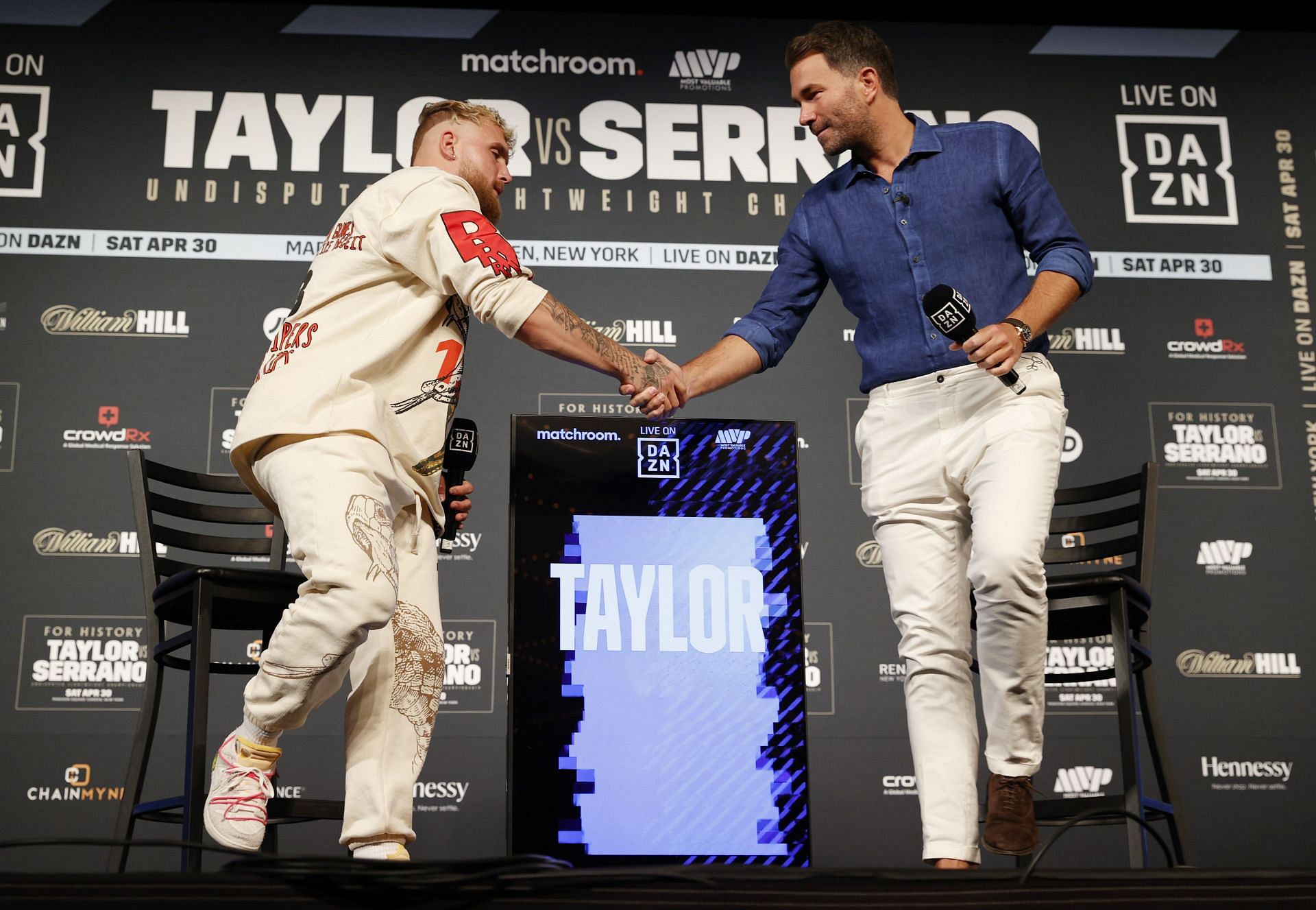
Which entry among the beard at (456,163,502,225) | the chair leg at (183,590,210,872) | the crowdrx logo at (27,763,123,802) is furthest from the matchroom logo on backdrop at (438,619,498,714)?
the beard at (456,163,502,225)

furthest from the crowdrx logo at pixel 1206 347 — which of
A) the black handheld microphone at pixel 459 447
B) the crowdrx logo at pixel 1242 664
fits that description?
the black handheld microphone at pixel 459 447

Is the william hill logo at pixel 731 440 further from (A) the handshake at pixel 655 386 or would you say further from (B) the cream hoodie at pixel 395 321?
(B) the cream hoodie at pixel 395 321

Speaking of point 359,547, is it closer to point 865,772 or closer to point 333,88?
point 865,772

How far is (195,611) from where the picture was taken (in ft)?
8.82

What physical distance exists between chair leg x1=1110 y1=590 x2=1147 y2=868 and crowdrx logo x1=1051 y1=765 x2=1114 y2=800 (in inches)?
59.5

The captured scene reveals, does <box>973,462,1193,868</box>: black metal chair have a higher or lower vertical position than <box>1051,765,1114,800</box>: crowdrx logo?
higher

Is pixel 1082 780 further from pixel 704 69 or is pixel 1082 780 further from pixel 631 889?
pixel 631 889

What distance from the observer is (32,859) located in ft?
13.0

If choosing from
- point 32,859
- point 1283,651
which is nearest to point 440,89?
point 32,859

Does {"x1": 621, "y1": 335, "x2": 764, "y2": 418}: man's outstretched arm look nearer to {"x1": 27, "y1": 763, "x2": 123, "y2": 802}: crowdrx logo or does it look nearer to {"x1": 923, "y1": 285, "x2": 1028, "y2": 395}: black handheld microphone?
{"x1": 923, "y1": 285, "x2": 1028, "y2": 395}: black handheld microphone

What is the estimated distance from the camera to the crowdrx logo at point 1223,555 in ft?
15.3

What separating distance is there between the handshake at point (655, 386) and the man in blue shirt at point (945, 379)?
10 millimetres

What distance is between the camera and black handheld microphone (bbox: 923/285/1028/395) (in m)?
2.44

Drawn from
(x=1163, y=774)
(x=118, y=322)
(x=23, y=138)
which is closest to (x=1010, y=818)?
(x=1163, y=774)
